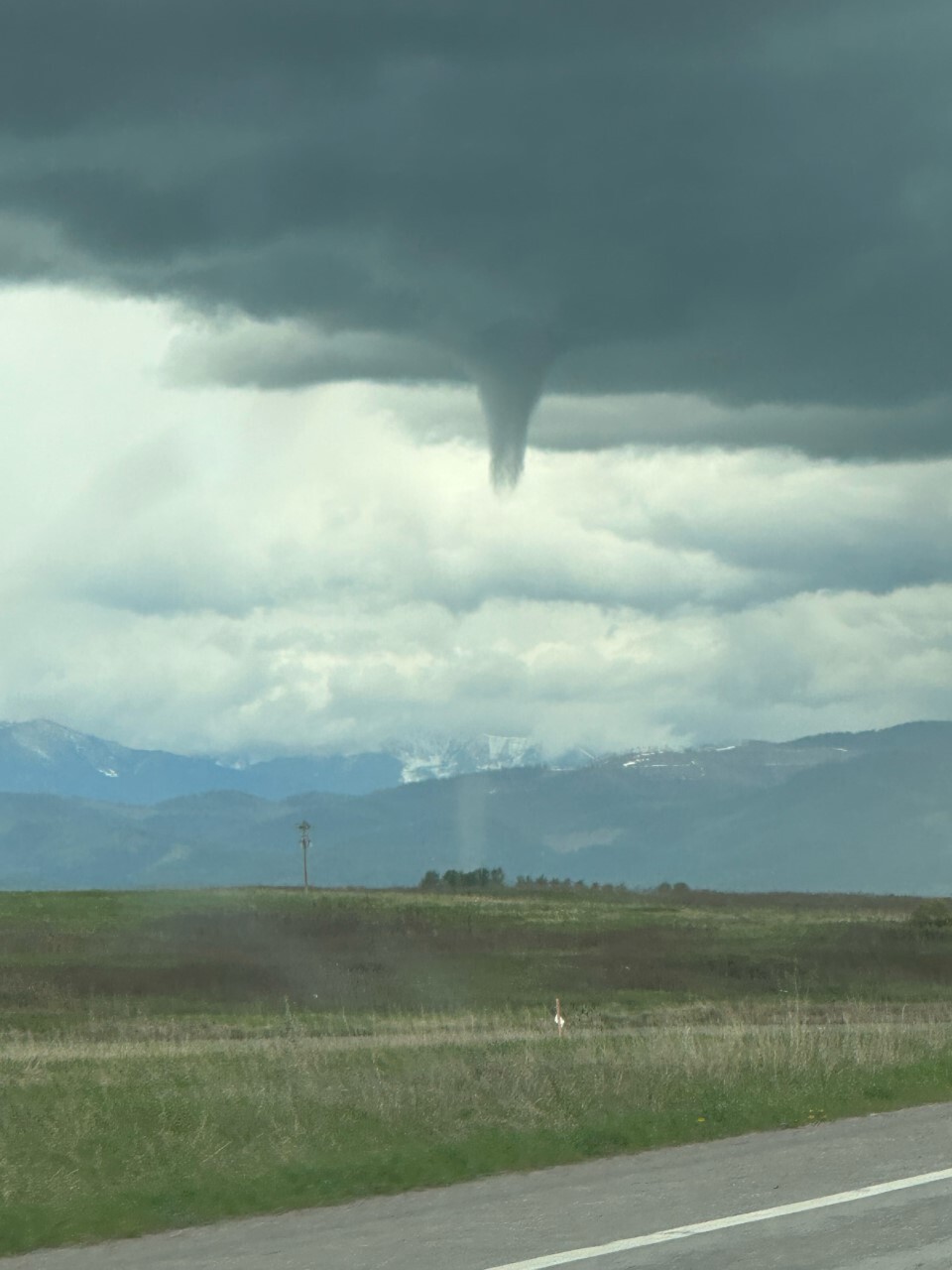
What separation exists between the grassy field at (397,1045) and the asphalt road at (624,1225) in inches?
34.1

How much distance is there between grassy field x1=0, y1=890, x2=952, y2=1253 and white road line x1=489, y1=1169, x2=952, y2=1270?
3.51 metres

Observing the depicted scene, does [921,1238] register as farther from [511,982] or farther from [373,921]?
[373,921]

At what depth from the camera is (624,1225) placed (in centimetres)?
1276

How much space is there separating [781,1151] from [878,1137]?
52.3 inches

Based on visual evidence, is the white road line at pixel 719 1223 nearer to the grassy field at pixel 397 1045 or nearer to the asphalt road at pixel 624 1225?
the asphalt road at pixel 624 1225

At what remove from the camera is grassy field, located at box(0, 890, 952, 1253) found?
16859 mm

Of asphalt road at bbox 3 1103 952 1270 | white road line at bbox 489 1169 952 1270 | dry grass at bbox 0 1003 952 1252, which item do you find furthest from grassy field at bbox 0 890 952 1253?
white road line at bbox 489 1169 952 1270

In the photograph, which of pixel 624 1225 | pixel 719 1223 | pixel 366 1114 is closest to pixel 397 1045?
pixel 366 1114

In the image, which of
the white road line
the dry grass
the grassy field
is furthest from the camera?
the grassy field

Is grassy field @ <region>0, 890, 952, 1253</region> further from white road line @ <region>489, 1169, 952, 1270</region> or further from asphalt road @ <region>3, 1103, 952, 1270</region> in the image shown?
white road line @ <region>489, 1169, 952, 1270</region>

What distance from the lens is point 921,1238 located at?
39.3 ft

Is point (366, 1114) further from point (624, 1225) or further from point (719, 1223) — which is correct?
point (719, 1223)

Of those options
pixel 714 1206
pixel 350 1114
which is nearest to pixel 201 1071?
pixel 350 1114

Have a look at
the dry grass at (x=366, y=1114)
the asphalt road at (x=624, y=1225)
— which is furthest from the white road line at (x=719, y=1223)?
the dry grass at (x=366, y=1114)
